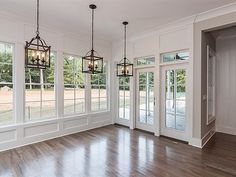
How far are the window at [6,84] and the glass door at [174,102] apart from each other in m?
3.98

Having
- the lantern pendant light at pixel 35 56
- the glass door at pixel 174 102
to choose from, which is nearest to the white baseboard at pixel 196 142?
the glass door at pixel 174 102

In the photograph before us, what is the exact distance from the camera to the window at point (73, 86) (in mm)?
5137

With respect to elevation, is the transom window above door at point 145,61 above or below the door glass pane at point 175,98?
above

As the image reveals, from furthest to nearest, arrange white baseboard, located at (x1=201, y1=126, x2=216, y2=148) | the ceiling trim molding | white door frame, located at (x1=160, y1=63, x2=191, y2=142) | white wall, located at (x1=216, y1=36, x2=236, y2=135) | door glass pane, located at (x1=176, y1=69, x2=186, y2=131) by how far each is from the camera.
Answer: white wall, located at (x1=216, y1=36, x2=236, y2=135) < door glass pane, located at (x1=176, y1=69, x2=186, y2=131) < white door frame, located at (x1=160, y1=63, x2=191, y2=142) < white baseboard, located at (x1=201, y1=126, x2=216, y2=148) < the ceiling trim molding

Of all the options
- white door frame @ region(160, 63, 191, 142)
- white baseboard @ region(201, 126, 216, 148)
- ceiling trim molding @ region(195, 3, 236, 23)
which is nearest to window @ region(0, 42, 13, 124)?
white door frame @ region(160, 63, 191, 142)

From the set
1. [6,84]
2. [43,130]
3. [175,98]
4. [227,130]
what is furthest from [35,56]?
[227,130]

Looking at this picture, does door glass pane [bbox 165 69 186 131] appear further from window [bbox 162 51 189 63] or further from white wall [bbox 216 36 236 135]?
white wall [bbox 216 36 236 135]

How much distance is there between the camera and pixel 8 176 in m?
2.73

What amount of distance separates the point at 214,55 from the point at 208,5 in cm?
207

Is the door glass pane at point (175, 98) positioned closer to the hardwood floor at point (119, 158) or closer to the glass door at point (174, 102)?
the glass door at point (174, 102)

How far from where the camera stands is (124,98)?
20.1 feet

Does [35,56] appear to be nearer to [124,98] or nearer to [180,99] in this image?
[180,99]

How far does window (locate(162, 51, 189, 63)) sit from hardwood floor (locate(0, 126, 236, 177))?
2.19 metres

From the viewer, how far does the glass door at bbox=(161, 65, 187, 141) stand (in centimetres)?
449
